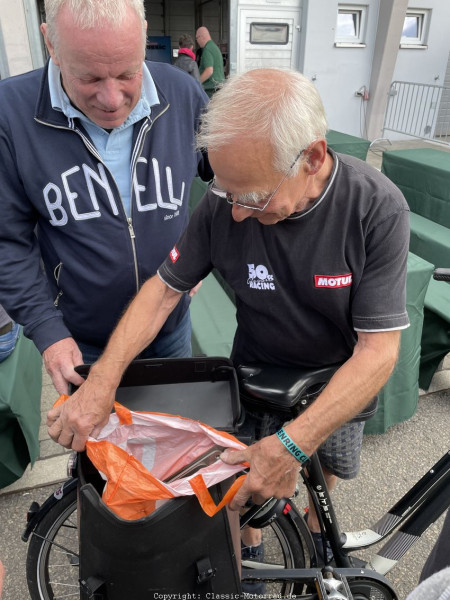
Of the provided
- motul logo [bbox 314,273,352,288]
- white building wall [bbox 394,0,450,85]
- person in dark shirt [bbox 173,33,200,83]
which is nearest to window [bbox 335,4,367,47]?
white building wall [bbox 394,0,450,85]

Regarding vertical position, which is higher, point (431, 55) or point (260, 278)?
point (431, 55)

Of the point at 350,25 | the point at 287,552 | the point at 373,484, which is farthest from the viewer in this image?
the point at 350,25

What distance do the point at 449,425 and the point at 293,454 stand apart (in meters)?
2.26

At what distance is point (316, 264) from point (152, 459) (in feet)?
2.62

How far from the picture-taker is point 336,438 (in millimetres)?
1760

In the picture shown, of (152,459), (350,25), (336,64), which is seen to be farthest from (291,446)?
(350,25)

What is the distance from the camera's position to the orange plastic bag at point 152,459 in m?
1.16

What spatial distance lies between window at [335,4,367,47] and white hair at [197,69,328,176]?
11067 millimetres

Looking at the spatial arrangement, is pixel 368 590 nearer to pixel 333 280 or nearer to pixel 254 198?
pixel 333 280

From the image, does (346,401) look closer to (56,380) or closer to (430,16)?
(56,380)

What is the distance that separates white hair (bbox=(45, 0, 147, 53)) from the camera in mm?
1278

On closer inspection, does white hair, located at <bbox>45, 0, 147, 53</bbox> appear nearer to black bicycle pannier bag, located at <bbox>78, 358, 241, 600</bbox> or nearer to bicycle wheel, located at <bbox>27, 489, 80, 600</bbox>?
black bicycle pannier bag, located at <bbox>78, 358, 241, 600</bbox>

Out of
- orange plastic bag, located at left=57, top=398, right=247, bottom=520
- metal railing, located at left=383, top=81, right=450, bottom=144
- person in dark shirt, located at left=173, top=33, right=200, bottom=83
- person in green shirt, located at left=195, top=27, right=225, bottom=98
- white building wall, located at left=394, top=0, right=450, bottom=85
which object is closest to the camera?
orange plastic bag, located at left=57, top=398, right=247, bottom=520

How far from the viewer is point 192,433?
1.42 m
